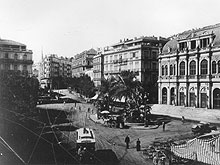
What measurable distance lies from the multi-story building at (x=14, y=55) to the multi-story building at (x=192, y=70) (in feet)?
60.4

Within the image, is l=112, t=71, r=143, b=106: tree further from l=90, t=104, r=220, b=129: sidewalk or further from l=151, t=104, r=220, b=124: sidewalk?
l=151, t=104, r=220, b=124: sidewalk

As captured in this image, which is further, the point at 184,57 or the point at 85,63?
the point at 85,63

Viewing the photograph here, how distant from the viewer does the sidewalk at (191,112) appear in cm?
2277

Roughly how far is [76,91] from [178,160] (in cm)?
3484

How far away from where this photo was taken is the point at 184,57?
2962cm

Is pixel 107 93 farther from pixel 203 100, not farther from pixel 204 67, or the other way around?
pixel 204 67

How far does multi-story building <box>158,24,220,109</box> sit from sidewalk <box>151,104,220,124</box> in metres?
1.62

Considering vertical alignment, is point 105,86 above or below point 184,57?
below

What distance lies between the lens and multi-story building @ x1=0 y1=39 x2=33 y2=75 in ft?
48.2

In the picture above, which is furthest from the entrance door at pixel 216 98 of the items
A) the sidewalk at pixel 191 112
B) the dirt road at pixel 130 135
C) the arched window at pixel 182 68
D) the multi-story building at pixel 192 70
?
the dirt road at pixel 130 135

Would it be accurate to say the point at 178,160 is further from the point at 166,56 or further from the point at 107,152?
the point at 166,56

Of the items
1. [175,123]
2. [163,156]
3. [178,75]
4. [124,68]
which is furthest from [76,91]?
[163,156]

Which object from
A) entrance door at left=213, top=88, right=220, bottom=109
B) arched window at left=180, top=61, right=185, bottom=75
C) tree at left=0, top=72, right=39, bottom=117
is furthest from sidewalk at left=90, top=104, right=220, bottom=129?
tree at left=0, top=72, right=39, bottom=117

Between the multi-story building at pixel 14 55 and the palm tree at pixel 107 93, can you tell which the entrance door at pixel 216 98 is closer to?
the palm tree at pixel 107 93
